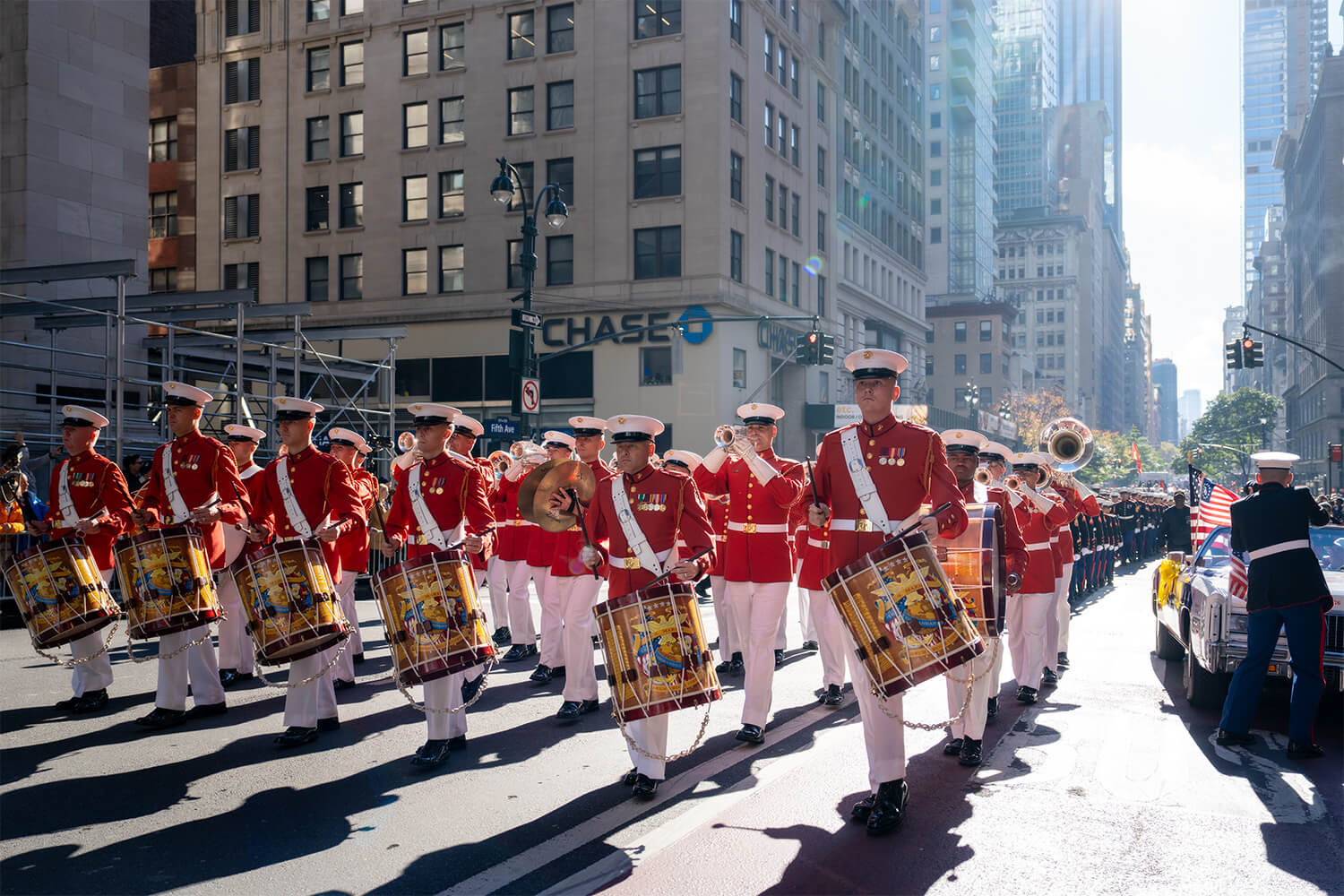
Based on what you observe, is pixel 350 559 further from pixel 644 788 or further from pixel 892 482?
pixel 892 482

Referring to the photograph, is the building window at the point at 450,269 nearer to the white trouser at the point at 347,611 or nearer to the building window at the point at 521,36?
the building window at the point at 521,36

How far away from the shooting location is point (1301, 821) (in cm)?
574

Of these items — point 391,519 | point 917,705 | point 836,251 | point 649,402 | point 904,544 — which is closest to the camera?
point 904,544

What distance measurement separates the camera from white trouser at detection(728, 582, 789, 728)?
7395 millimetres

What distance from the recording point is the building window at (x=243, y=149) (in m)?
41.4

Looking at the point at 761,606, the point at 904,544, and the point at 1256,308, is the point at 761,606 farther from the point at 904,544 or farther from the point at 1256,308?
the point at 1256,308

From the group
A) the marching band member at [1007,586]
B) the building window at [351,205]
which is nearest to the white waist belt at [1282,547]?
the marching band member at [1007,586]

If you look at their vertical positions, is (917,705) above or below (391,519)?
below

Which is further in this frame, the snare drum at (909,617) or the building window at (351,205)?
the building window at (351,205)


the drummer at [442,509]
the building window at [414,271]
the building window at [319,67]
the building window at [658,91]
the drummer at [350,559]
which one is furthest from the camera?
the building window at [319,67]

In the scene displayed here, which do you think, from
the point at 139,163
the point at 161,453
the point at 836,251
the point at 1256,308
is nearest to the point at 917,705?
the point at 161,453

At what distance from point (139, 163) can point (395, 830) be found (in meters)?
22.4

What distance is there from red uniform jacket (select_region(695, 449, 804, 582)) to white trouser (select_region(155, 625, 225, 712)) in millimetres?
3733

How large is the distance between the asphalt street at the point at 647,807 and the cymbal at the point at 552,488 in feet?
4.91
